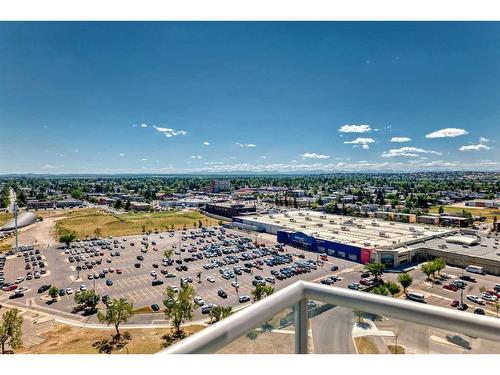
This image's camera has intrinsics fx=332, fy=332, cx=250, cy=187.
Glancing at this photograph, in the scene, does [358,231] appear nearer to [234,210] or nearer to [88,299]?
[234,210]

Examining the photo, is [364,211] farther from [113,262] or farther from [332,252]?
[113,262]

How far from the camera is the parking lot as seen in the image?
8156 mm

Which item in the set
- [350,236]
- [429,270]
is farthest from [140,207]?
[429,270]

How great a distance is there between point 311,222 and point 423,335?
1658cm

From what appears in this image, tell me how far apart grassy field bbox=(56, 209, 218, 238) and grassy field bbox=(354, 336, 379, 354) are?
17.2 m

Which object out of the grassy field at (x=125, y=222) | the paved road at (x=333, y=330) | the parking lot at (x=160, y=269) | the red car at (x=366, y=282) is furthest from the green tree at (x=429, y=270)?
the grassy field at (x=125, y=222)

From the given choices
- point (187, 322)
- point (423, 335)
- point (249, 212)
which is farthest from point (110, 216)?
point (423, 335)

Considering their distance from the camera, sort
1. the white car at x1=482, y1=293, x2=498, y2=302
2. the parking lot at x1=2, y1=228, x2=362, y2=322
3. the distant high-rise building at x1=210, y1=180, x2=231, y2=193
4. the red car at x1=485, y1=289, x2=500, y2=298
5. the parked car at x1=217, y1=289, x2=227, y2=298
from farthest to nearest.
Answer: the distant high-rise building at x1=210, y1=180, x2=231, y2=193
the parking lot at x1=2, y1=228, x2=362, y2=322
the parked car at x1=217, y1=289, x2=227, y2=298
the red car at x1=485, y1=289, x2=500, y2=298
the white car at x1=482, y1=293, x2=498, y2=302

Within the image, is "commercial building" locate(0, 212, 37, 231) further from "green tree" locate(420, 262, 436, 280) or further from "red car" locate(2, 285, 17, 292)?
"green tree" locate(420, 262, 436, 280)

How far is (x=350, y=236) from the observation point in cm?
1308

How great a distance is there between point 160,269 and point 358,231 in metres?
8.46

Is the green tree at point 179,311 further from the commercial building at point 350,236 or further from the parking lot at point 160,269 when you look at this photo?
the commercial building at point 350,236

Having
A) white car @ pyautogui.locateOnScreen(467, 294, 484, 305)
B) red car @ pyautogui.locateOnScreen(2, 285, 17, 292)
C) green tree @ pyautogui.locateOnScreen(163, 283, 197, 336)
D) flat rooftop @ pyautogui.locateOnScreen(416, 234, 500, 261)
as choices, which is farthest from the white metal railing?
flat rooftop @ pyautogui.locateOnScreen(416, 234, 500, 261)
